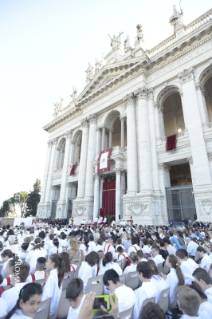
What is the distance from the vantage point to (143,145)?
18.5 metres

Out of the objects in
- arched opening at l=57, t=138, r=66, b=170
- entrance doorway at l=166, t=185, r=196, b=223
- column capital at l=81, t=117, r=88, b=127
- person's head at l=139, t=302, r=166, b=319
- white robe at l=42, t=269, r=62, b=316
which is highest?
column capital at l=81, t=117, r=88, b=127

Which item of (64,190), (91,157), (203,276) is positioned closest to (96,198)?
(91,157)

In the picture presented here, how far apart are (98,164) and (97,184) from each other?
2448 millimetres

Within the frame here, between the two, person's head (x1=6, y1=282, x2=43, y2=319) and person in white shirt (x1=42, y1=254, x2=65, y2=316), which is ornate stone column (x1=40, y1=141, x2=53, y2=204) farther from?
person's head (x1=6, y1=282, x2=43, y2=319)

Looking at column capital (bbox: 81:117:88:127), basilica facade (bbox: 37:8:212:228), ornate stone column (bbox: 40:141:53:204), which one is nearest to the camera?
basilica facade (bbox: 37:8:212:228)

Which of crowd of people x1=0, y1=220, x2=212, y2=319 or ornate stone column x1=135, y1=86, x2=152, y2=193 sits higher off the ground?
ornate stone column x1=135, y1=86, x2=152, y2=193

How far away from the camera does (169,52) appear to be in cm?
1892

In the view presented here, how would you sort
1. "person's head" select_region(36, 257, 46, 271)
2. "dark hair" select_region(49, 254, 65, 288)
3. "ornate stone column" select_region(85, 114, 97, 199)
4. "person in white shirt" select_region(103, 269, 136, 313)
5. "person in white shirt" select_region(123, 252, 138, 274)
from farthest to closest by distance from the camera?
1. "ornate stone column" select_region(85, 114, 97, 199)
2. "person in white shirt" select_region(123, 252, 138, 274)
3. "person's head" select_region(36, 257, 46, 271)
4. "dark hair" select_region(49, 254, 65, 288)
5. "person in white shirt" select_region(103, 269, 136, 313)

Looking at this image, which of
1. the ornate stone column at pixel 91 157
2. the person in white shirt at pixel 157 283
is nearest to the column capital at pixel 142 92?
the ornate stone column at pixel 91 157

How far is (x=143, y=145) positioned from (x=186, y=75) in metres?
8.06

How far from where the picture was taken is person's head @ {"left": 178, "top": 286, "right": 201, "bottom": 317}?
2127 millimetres

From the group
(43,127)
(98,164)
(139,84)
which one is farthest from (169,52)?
(43,127)

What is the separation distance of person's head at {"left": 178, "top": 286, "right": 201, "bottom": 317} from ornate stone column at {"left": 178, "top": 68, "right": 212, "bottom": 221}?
13.2 metres

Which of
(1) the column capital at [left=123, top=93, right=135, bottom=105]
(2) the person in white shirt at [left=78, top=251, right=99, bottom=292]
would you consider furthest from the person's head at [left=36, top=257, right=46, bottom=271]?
(1) the column capital at [left=123, top=93, right=135, bottom=105]
